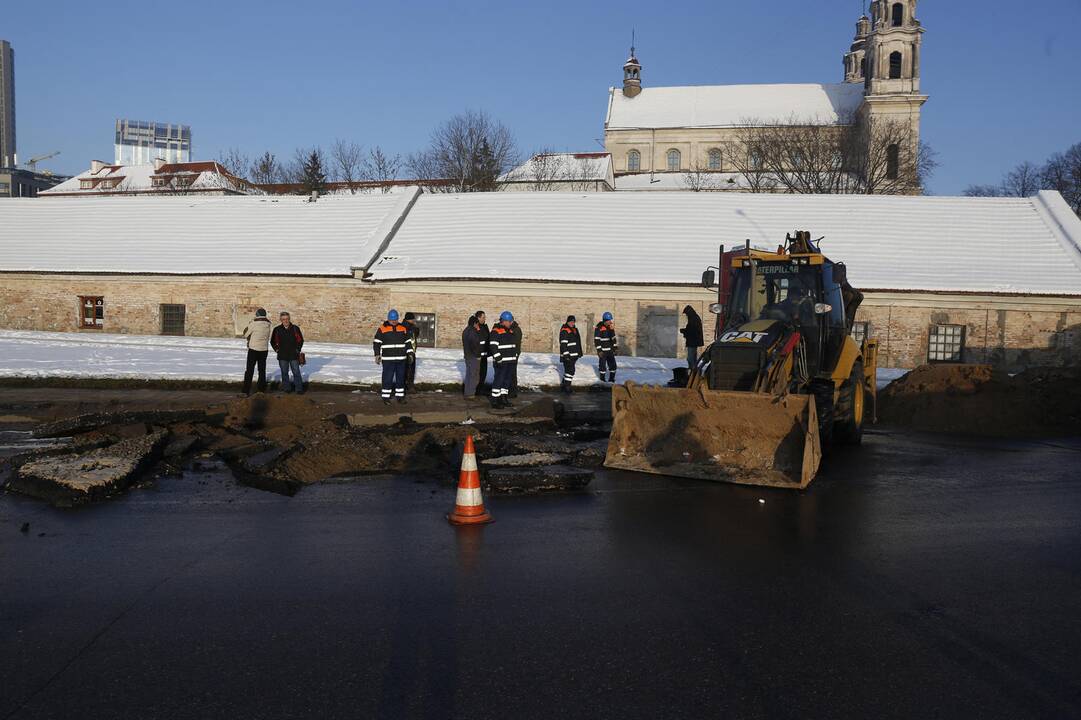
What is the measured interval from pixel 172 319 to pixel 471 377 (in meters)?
19.7

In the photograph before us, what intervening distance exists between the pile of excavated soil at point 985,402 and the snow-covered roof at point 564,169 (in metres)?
53.7

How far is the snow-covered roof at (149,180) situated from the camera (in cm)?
8350

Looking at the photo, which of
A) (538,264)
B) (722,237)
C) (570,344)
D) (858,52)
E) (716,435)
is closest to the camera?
(716,435)

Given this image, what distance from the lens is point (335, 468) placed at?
9.83 metres

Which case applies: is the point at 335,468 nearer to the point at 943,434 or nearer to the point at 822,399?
the point at 822,399

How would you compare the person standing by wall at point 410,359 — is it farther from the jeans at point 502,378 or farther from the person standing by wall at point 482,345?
the jeans at point 502,378

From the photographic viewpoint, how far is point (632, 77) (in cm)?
8269

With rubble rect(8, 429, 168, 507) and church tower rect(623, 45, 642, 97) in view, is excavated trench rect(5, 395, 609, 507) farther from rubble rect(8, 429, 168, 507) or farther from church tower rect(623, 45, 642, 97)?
church tower rect(623, 45, 642, 97)

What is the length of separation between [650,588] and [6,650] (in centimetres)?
385

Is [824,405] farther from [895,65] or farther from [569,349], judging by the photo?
[895,65]

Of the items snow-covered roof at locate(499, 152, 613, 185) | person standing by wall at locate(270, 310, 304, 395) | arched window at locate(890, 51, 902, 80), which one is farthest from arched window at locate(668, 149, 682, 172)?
person standing by wall at locate(270, 310, 304, 395)

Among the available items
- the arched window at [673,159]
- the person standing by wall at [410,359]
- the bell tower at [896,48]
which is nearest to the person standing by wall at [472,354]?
the person standing by wall at [410,359]

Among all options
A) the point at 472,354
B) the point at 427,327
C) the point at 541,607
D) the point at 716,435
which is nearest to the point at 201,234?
the point at 427,327

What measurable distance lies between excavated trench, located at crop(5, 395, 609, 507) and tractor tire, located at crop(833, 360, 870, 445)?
359 centimetres
